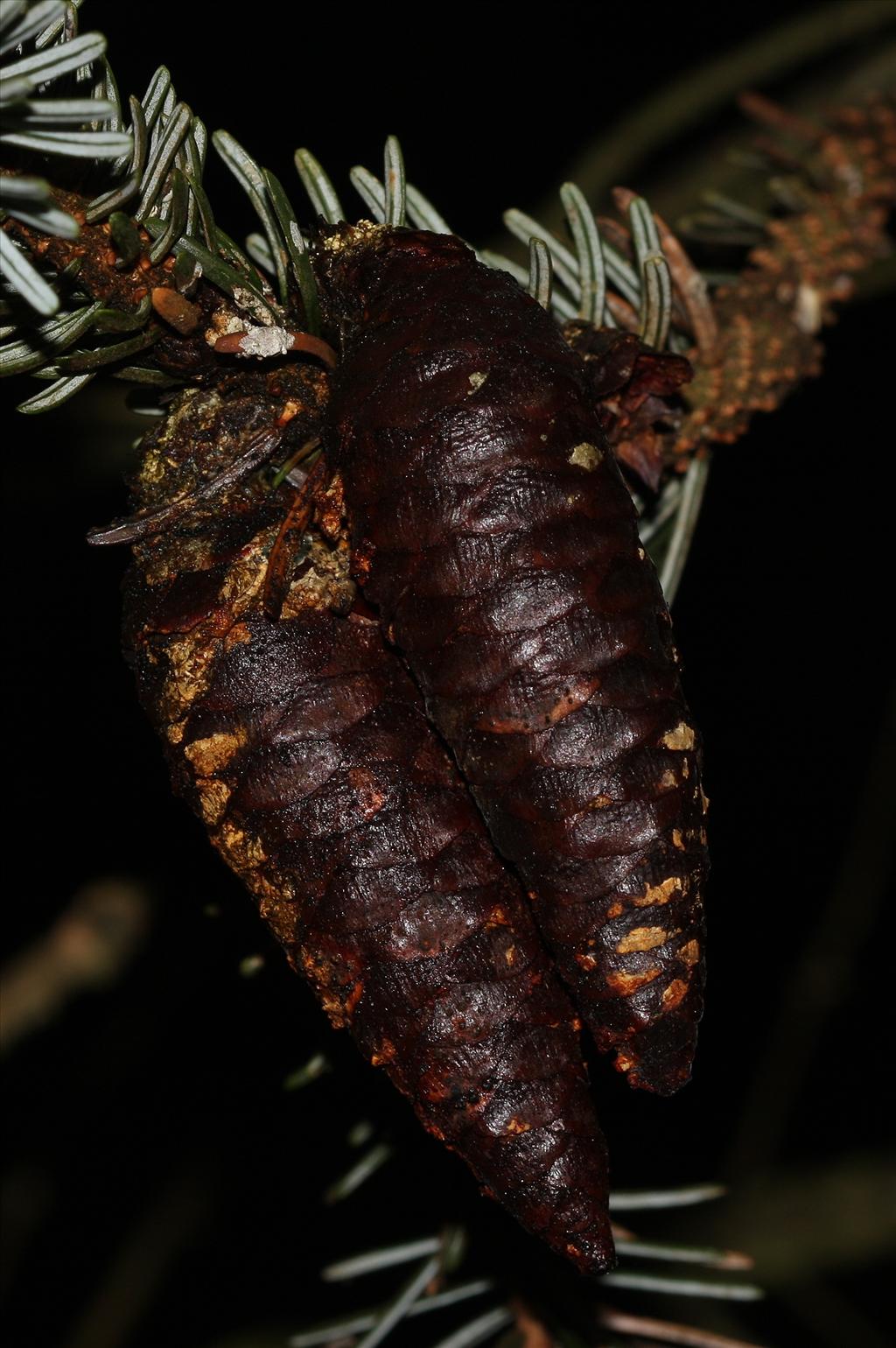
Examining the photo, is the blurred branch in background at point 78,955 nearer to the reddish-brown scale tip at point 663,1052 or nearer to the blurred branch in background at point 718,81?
the reddish-brown scale tip at point 663,1052

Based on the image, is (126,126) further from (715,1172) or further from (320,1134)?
(715,1172)

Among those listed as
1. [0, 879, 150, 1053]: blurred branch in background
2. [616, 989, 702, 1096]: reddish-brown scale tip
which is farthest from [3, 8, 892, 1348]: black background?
[616, 989, 702, 1096]: reddish-brown scale tip

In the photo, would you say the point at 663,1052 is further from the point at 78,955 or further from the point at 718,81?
the point at 718,81

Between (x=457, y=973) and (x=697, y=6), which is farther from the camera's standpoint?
(x=697, y=6)

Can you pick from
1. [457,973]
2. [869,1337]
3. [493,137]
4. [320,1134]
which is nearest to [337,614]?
[457,973]

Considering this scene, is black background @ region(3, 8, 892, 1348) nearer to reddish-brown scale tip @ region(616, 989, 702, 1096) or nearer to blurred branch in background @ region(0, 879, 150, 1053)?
blurred branch in background @ region(0, 879, 150, 1053)

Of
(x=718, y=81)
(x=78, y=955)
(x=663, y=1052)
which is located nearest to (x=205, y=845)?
(x=78, y=955)

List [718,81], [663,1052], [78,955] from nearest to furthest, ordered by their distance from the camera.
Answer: [663,1052]
[78,955]
[718,81]
